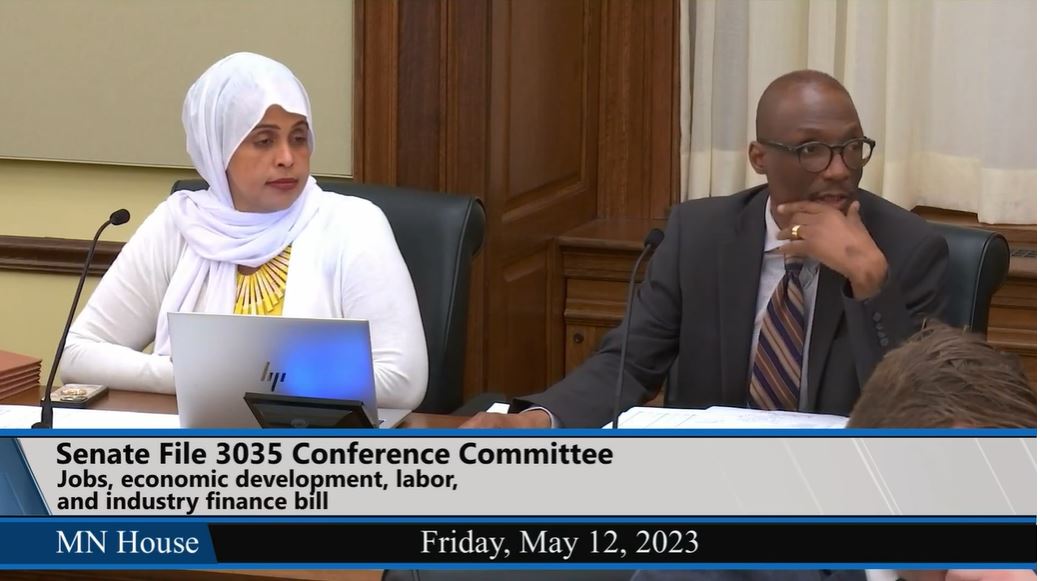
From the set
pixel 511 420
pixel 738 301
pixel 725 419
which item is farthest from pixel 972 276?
pixel 511 420

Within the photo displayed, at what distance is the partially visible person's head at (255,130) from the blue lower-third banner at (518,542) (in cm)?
159

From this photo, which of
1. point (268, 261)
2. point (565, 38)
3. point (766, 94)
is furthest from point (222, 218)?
point (565, 38)

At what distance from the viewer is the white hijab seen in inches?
103

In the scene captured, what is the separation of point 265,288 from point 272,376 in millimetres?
778

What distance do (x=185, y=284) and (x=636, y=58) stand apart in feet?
5.96

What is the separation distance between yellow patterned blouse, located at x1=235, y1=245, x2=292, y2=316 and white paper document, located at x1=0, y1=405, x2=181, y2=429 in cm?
44

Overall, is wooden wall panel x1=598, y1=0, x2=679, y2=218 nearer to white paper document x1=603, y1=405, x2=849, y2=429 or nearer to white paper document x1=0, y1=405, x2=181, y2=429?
white paper document x1=603, y1=405, x2=849, y2=429

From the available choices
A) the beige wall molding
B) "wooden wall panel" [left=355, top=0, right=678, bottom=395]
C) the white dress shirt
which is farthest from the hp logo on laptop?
the beige wall molding

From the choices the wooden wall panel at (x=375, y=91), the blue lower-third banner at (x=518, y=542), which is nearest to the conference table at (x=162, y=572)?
the blue lower-third banner at (x=518, y=542)

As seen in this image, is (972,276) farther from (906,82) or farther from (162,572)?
(906,82)

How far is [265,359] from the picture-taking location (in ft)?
6.10

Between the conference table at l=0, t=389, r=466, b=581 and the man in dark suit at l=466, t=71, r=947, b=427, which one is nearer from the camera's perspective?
the conference table at l=0, t=389, r=466, b=581

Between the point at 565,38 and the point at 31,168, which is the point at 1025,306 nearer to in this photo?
the point at 565,38

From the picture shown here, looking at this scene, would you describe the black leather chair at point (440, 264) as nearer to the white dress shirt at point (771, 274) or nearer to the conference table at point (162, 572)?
the conference table at point (162, 572)
